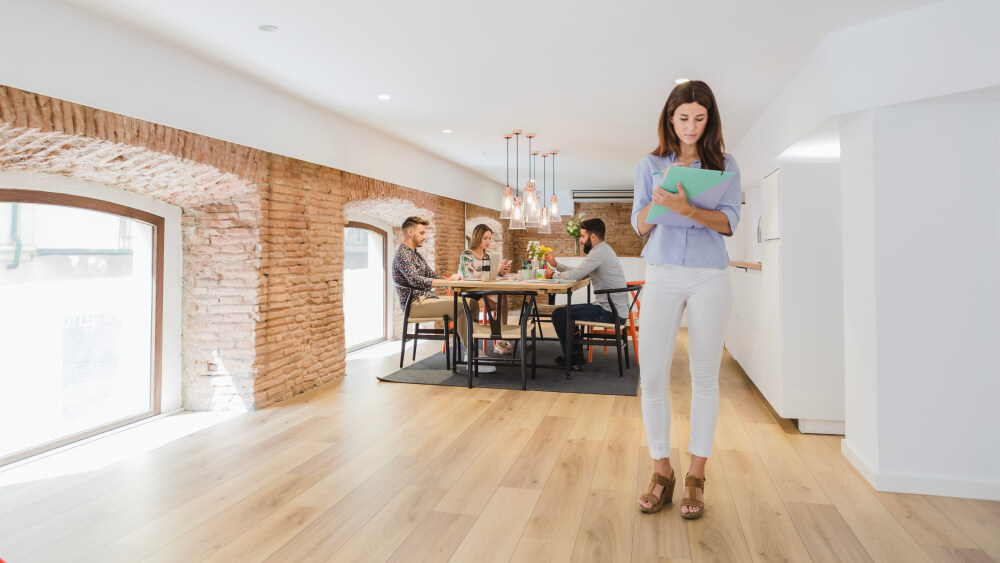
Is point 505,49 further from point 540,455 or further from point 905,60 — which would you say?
point 540,455

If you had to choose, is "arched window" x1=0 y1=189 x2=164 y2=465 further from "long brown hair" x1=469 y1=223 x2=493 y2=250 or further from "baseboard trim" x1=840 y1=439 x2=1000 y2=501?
"baseboard trim" x1=840 y1=439 x2=1000 y2=501

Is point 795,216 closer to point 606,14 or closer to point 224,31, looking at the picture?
point 606,14

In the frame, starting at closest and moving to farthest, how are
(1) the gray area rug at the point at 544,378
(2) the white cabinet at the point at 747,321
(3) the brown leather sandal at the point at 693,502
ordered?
1. (3) the brown leather sandal at the point at 693,502
2. (2) the white cabinet at the point at 747,321
3. (1) the gray area rug at the point at 544,378

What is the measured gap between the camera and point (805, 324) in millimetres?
3170

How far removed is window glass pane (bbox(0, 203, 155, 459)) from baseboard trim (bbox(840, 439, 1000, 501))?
4100 mm

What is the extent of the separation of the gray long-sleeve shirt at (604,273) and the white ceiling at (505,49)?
1.17 meters

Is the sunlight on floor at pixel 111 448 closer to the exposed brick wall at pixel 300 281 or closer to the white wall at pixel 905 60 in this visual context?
the exposed brick wall at pixel 300 281

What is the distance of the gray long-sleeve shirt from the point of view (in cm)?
471

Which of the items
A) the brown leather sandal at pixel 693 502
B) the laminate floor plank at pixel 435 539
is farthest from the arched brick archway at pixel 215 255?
the brown leather sandal at pixel 693 502

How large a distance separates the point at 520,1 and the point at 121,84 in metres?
2.02

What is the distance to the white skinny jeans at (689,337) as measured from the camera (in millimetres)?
1988

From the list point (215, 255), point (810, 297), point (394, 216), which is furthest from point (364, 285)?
point (810, 297)

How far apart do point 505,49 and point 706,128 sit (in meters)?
1.59

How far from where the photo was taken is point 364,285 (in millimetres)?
6484
